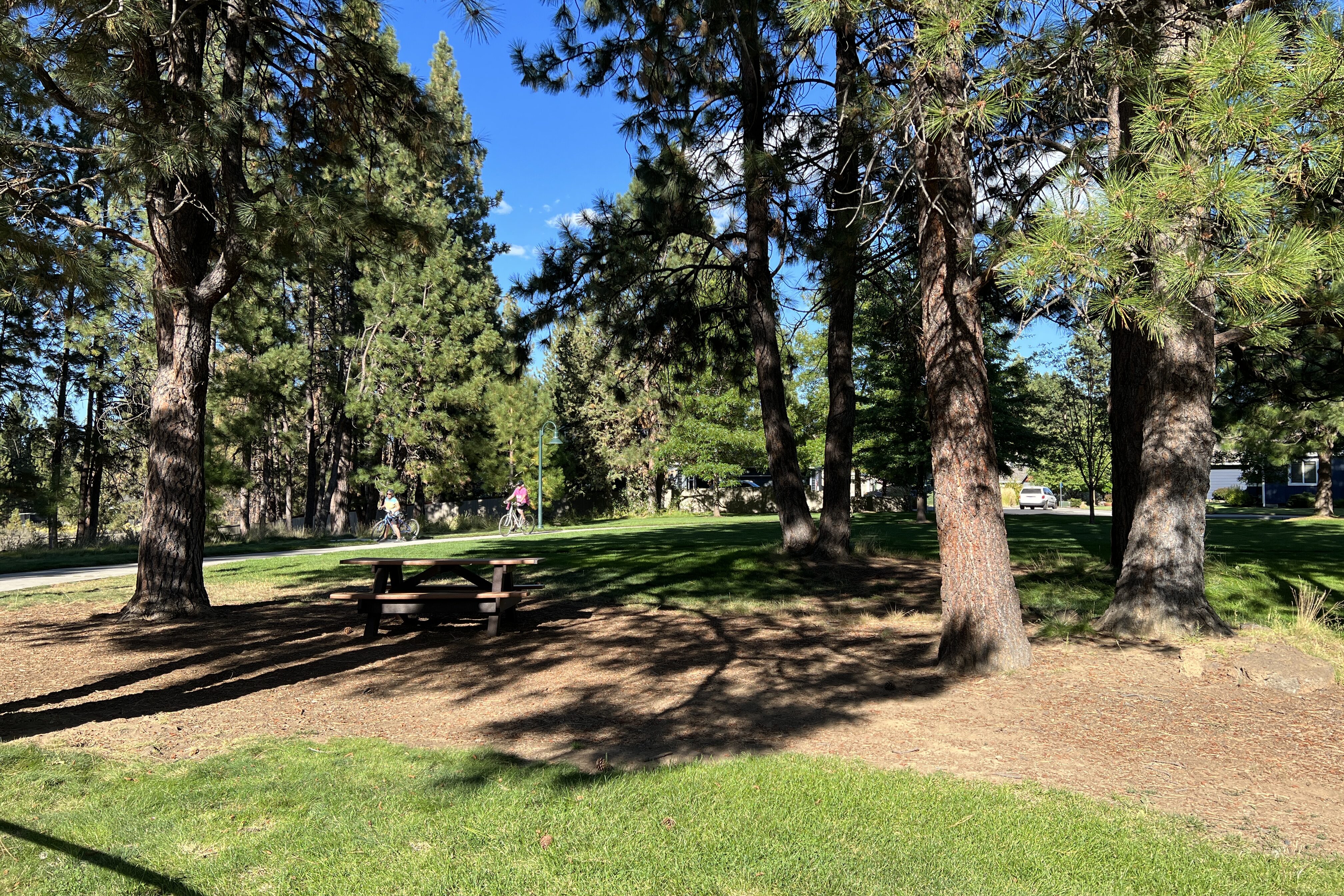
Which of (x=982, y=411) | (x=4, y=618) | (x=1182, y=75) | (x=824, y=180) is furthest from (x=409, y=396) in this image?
(x=1182, y=75)

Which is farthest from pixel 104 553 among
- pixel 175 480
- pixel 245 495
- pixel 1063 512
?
pixel 1063 512

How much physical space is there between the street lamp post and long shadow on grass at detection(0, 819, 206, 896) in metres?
23.5

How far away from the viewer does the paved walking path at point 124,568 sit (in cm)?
1257

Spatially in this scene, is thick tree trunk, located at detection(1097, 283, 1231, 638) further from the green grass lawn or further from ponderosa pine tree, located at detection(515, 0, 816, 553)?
the green grass lawn

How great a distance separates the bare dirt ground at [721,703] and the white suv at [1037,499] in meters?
42.5

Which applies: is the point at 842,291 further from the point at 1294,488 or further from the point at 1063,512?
the point at 1294,488

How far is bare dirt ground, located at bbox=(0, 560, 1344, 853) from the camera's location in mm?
4223

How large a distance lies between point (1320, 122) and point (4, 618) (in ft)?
40.9

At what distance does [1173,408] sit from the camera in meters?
7.02

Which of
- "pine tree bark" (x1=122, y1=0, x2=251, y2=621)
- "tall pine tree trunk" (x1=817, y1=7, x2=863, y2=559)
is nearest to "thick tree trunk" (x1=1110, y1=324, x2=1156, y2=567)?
"tall pine tree trunk" (x1=817, y1=7, x2=863, y2=559)

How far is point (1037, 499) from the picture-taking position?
4691cm

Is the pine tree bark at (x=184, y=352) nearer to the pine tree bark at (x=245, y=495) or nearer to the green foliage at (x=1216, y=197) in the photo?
the green foliage at (x=1216, y=197)

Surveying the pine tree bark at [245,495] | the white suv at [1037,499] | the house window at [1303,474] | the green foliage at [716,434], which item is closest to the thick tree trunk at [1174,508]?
the pine tree bark at [245,495]

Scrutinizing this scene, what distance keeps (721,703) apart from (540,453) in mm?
22483
